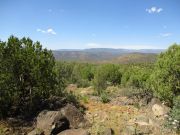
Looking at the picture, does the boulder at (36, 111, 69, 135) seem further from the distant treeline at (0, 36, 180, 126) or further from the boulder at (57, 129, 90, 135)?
the distant treeline at (0, 36, 180, 126)

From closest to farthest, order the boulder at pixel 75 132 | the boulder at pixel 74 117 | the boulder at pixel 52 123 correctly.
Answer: the boulder at pixel 75 132 < the boulder at pixel 52 123 < the boulder at pixel 74 117

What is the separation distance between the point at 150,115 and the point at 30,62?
10.2 metres

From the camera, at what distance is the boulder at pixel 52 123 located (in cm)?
1732

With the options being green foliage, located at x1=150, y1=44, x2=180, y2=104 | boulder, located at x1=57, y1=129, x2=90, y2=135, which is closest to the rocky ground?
boulder, located at x1=57, y1=129, x2=90, y2=135

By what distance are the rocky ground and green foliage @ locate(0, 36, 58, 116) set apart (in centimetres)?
178

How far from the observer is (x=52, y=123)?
57.1 feet

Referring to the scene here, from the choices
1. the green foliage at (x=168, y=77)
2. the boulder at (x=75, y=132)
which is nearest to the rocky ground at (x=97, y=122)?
the boulder at (x=75, y=132)

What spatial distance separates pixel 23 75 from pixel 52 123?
539 cm

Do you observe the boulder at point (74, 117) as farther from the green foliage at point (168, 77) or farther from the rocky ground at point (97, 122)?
the green foliage at point (168, 77)

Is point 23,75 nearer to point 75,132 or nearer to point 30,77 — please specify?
point 30,77

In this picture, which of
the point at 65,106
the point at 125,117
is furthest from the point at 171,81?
the point at 65,106

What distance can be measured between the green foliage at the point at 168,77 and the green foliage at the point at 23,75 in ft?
30.6

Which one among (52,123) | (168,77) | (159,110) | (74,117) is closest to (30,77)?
(74,117)

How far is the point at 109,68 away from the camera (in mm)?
70750
